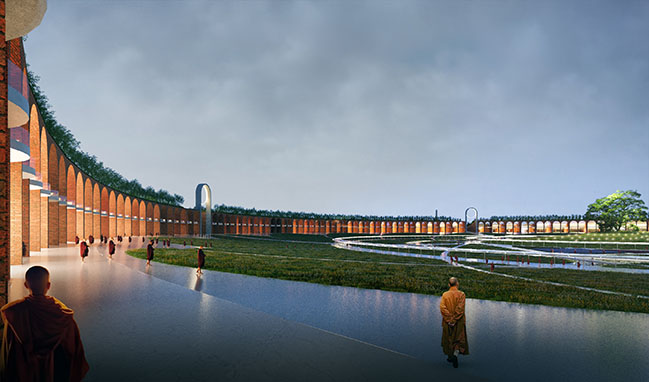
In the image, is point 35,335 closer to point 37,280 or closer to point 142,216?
point 37,280

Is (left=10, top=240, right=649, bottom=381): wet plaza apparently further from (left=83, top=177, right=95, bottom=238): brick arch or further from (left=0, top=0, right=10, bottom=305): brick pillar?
(left=83, top=177, right=95, bottom=238): brick arch

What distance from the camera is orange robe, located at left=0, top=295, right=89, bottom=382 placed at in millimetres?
3564

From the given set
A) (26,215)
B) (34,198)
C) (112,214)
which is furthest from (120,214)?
(26,215)

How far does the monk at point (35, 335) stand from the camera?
3.56 m

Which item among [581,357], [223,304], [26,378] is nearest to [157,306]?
[223,304]

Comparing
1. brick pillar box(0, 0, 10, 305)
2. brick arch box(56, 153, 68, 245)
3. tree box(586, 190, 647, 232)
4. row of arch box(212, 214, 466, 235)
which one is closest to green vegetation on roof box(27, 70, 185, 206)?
brick arch box(56, 153, 68, 245)

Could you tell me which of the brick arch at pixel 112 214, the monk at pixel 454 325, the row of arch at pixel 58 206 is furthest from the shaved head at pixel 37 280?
the brick arch at pixel 112 214

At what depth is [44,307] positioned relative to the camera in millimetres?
3631

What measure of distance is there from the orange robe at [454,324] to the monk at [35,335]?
5027 millimetres

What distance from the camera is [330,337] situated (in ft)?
22.8

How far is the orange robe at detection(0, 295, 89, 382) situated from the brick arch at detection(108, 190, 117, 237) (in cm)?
5837

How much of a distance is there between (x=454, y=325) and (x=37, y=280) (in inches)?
215

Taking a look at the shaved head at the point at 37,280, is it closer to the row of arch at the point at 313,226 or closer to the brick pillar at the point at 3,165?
the brick pillar at the point at 3,165

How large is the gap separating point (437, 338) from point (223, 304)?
5.40m
